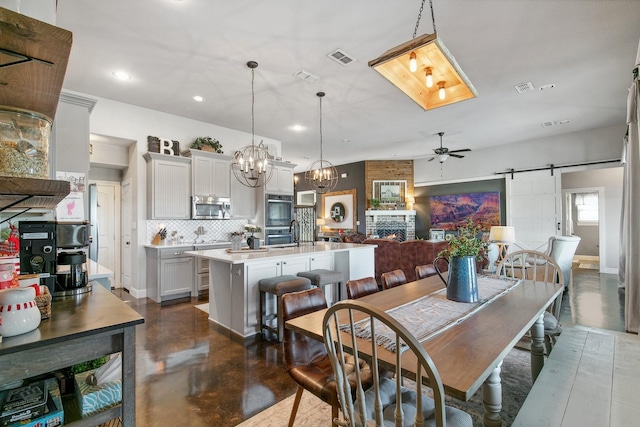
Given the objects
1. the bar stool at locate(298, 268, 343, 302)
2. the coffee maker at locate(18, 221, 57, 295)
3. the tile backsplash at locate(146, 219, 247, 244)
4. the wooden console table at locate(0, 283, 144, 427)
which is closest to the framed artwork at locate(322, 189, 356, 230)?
Answer: the tile backsplash at locate(146, 219, 247, 244)

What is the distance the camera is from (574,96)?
15.6 feet

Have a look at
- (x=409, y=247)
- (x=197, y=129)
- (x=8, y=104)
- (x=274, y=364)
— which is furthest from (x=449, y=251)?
(x=197, y=129)

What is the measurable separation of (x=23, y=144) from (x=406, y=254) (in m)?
5.33

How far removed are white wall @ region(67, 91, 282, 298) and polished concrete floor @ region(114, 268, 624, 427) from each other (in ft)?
3.94

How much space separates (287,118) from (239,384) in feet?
15.0

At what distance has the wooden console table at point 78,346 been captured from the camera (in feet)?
3.21

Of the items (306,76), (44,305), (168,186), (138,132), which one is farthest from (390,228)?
(44,305)

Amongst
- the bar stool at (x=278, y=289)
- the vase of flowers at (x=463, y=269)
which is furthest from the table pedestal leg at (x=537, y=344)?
the bar stool at (x=278, y=289)

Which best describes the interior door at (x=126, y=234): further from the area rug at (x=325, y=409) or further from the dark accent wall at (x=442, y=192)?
the dark accent wall at (x=442, y=192)

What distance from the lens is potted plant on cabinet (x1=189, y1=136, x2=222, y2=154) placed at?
216 inches

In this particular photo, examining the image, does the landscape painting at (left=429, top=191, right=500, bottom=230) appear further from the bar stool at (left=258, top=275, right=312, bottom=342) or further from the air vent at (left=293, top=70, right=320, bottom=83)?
the bar stool at (left=258, top=275, right=312, bottom=342)

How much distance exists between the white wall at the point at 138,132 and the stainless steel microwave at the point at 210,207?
2.60 ft

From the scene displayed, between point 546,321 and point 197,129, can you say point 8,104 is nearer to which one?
point 546,321

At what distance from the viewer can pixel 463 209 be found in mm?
8766
